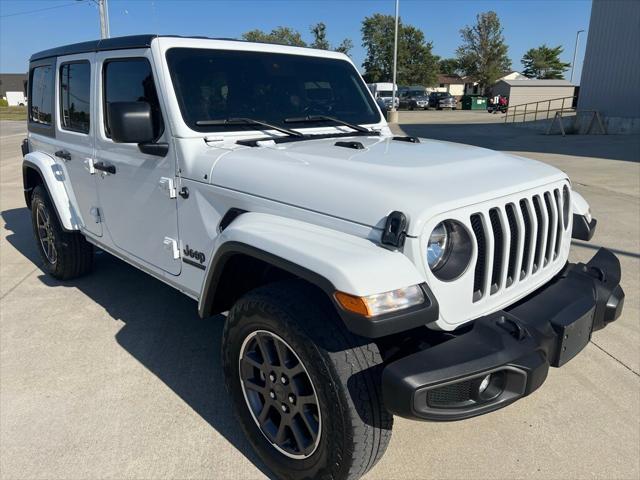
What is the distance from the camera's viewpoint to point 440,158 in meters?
2.64

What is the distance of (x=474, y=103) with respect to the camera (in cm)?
4894

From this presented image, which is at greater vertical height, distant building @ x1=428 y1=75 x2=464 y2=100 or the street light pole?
the street light pole

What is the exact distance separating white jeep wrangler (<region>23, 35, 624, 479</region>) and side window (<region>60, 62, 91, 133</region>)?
84 mm

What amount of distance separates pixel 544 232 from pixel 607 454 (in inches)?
45.4

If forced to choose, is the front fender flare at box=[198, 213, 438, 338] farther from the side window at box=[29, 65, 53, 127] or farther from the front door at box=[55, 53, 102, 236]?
the side window at box=[29, 65, 53, 127]

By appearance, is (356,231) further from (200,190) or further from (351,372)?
(200,190)

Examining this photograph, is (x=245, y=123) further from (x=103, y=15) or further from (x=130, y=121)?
(x=103, y=15)

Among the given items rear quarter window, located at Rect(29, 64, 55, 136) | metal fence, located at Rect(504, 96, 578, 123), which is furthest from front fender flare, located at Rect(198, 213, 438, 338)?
metal fence, located at Rect(504, 96, 578, 123)

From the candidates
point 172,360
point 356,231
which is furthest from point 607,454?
point 172,360

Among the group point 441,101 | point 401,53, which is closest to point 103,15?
point 441,101

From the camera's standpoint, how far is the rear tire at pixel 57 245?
14.8 ft

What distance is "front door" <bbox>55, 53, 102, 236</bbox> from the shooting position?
371 centimetres

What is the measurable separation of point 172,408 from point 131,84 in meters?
1.97

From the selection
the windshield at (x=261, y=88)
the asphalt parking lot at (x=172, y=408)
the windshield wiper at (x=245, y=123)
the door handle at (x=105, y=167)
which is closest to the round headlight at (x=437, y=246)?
the asphalt parking lot at (x=172, y=408)
